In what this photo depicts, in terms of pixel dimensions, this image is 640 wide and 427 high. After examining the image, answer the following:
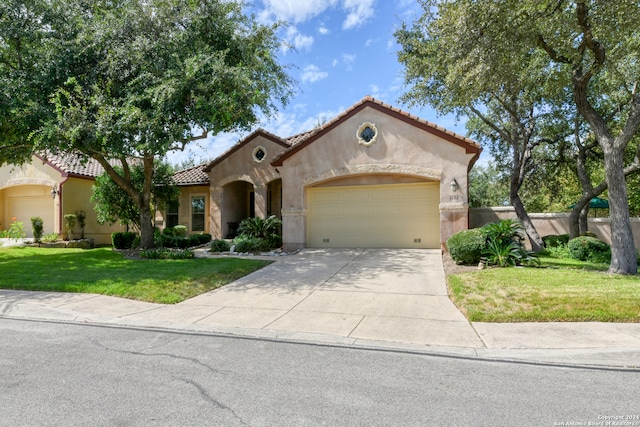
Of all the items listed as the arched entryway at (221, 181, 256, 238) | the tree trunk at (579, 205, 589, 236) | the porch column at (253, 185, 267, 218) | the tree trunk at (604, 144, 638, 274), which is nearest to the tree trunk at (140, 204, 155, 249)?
the arched entryway at (221, 181, 256, 238)

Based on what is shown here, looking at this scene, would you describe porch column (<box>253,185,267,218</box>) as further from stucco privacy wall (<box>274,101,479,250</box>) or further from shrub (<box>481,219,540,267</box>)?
shrub (<box>481,219,540,267</box>)

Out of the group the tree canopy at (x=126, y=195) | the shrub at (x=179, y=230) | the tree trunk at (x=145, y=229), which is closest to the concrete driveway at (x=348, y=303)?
the tree trunk at (x=145, y=229)

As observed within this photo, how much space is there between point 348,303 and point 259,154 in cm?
1182

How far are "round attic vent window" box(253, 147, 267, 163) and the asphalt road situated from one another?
514 inches

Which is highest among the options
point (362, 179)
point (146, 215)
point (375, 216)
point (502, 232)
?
point (362, 179)

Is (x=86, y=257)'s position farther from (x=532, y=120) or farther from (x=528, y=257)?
(x=532, y=120)

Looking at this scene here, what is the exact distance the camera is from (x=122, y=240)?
1666 centimetres

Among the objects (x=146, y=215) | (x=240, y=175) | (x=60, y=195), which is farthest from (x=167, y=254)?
(x=60, y=195)

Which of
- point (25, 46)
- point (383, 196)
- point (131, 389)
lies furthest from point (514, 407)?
point (25, 46)

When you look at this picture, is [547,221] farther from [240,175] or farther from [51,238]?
[51,238]

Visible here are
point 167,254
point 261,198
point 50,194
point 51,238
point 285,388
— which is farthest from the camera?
point 50,194

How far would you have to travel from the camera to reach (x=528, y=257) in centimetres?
998

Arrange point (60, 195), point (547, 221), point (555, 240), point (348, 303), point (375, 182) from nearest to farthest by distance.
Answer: point (348, 303)
point (375, 182)
point (555, 240)
point (547, 221)
point (60, 195)

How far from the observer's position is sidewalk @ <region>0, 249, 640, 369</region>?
5.00 metres
